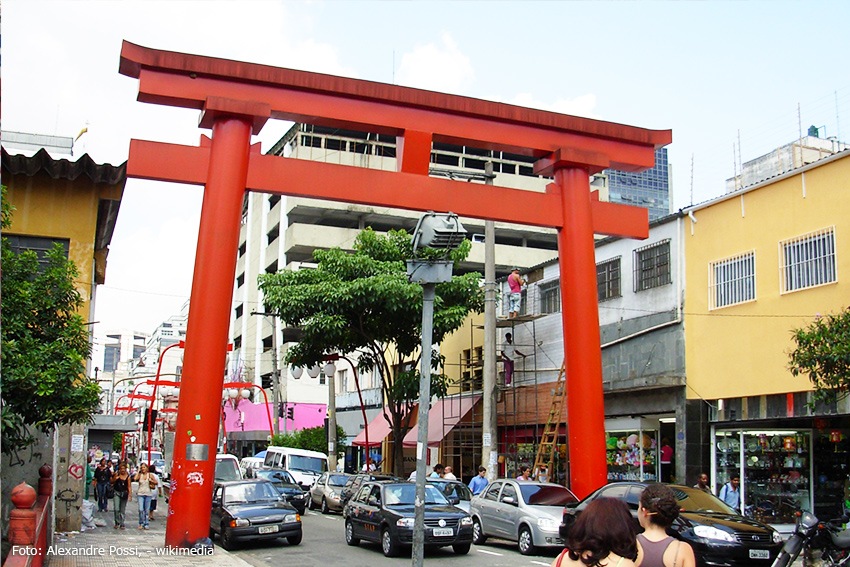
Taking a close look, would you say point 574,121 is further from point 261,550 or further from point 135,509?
point 135,509

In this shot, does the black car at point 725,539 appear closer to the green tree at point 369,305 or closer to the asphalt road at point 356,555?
the asphalt road at point 356,555

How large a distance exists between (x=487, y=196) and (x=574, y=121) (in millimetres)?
2978

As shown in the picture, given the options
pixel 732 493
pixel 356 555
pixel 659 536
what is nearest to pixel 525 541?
pixel 356 555

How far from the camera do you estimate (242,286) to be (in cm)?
7412

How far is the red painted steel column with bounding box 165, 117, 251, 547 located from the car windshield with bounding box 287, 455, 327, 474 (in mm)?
20047

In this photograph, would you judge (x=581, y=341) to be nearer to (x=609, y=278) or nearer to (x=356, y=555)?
(x=356, y=555)

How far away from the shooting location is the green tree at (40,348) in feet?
40.1

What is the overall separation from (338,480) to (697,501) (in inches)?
732

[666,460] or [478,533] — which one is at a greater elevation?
[666,460]

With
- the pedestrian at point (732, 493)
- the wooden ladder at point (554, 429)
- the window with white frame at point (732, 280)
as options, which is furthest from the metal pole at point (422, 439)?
the wooden ladder at point (554, 429)

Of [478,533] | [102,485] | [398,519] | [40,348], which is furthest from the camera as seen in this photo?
[102,485]

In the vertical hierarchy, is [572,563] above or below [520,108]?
below

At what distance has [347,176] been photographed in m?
18.3

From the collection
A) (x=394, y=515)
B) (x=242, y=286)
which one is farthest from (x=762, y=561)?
(x=242, y=286)
